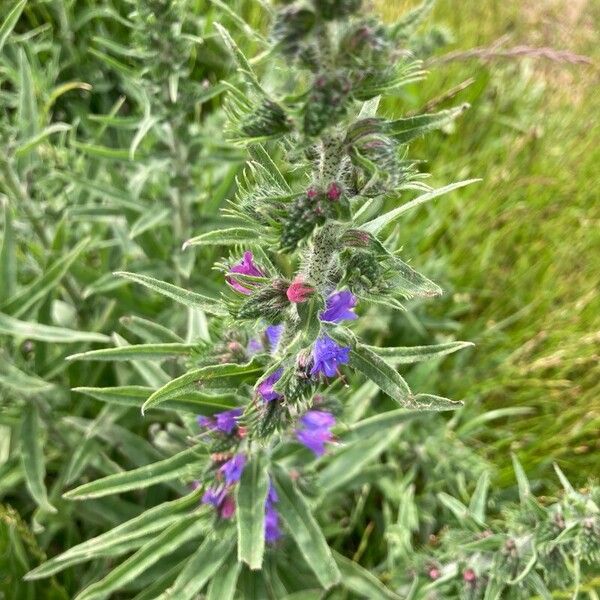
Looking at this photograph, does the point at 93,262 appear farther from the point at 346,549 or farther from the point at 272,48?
the point at 272,48

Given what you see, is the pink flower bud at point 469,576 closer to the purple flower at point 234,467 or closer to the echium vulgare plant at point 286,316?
the echium vulgare plant at point 286,316

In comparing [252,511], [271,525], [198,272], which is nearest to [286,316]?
[252,511]

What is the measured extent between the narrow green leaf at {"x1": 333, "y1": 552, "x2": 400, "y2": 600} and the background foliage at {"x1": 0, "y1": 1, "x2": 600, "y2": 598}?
0.47ft

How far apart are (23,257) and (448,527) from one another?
2.03 m

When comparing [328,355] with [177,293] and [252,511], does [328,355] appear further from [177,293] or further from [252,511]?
[252,511]

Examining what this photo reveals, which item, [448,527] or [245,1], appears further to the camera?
[245,1]

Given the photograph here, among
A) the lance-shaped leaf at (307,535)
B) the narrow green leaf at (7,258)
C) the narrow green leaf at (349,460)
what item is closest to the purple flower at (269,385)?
the lance-shaped leaf at (307,535)

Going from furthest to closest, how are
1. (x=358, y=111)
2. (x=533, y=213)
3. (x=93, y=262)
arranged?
(x=533, y=213)
(x=93, y=262)
(x=358, y=111)

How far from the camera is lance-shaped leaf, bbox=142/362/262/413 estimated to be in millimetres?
1348

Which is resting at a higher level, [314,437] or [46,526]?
[314,437]

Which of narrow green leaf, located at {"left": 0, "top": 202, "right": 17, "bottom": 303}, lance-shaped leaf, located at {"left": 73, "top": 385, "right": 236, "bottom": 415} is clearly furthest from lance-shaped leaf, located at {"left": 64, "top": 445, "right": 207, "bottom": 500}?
narrow green leaf, located at {"left": 0, "top": 202, "right": 17, "bottom": 303}

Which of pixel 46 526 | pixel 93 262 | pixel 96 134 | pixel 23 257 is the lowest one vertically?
pixel 46 526

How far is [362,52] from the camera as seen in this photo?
992 mm

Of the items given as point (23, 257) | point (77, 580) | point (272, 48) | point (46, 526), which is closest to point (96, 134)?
point (23, 257)
